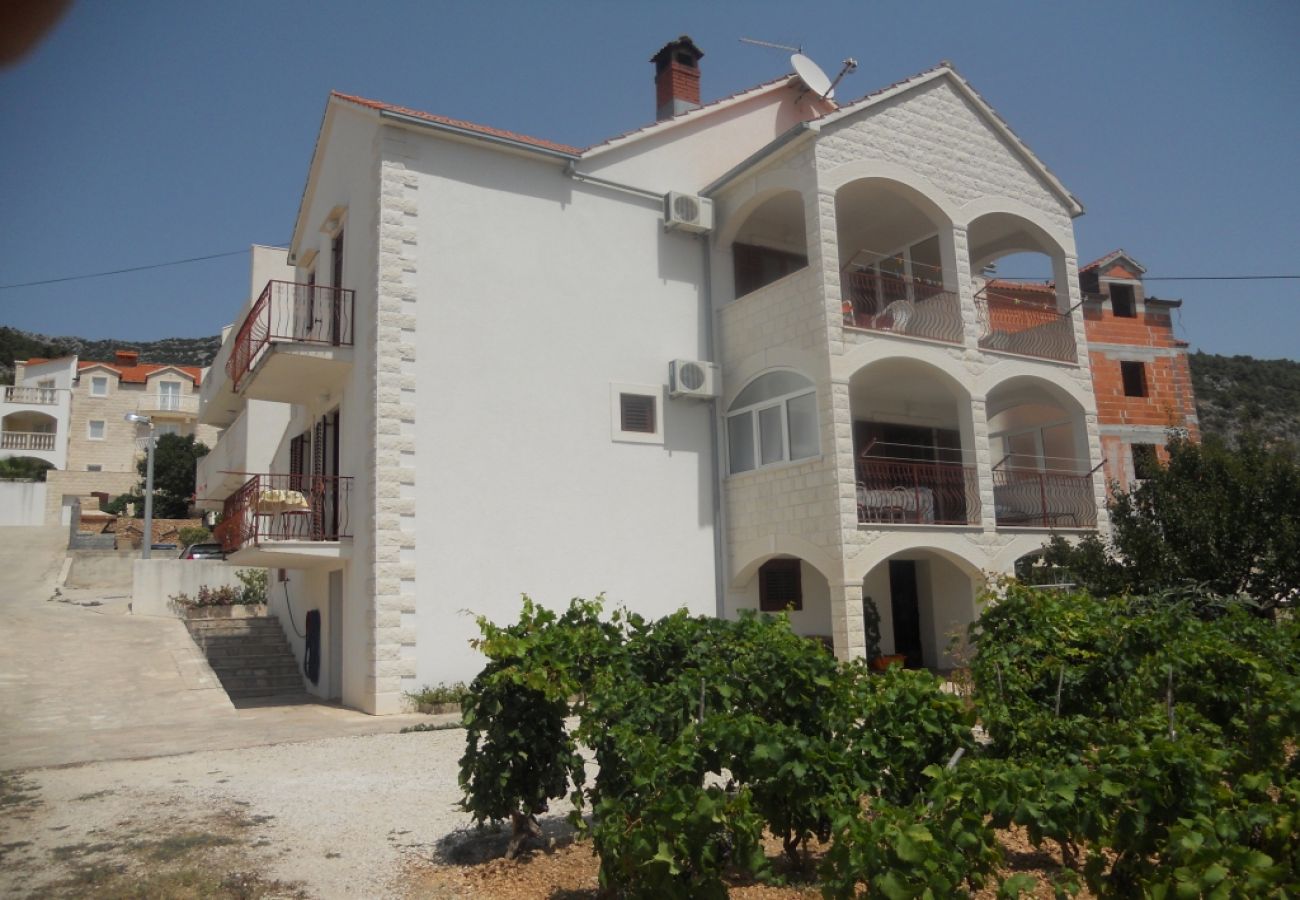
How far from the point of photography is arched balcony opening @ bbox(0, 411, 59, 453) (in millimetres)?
53625

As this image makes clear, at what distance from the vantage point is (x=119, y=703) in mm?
12305

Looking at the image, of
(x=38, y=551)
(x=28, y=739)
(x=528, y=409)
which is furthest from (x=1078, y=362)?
(x=38, y=551)

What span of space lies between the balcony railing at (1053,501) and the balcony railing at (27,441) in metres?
56.5

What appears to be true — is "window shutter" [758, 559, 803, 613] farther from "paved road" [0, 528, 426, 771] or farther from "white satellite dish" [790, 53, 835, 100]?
"white satellite dish" [790, 53, 835, 100]

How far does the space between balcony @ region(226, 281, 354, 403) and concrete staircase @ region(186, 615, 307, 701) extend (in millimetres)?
5100

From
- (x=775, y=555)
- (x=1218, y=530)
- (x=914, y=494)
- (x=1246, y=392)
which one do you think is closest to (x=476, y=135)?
(x=775, y=555)

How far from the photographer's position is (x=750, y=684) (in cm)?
540

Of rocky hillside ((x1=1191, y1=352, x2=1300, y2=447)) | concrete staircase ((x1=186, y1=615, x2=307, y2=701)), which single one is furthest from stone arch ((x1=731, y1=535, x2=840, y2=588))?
rocky hillside ((x1=1191, y1=352, x2=1300, y2=447))

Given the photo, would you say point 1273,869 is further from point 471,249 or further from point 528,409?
point 471,249

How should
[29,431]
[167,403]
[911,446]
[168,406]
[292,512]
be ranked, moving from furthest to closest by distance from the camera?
[167,403] < [168,406] < [29,431] < [911,446] < [292,512]

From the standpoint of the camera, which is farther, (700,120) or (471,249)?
(700,120)

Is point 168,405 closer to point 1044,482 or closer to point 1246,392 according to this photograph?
point 1044,482

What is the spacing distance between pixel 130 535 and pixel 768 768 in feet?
134

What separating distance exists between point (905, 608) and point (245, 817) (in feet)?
43.7
